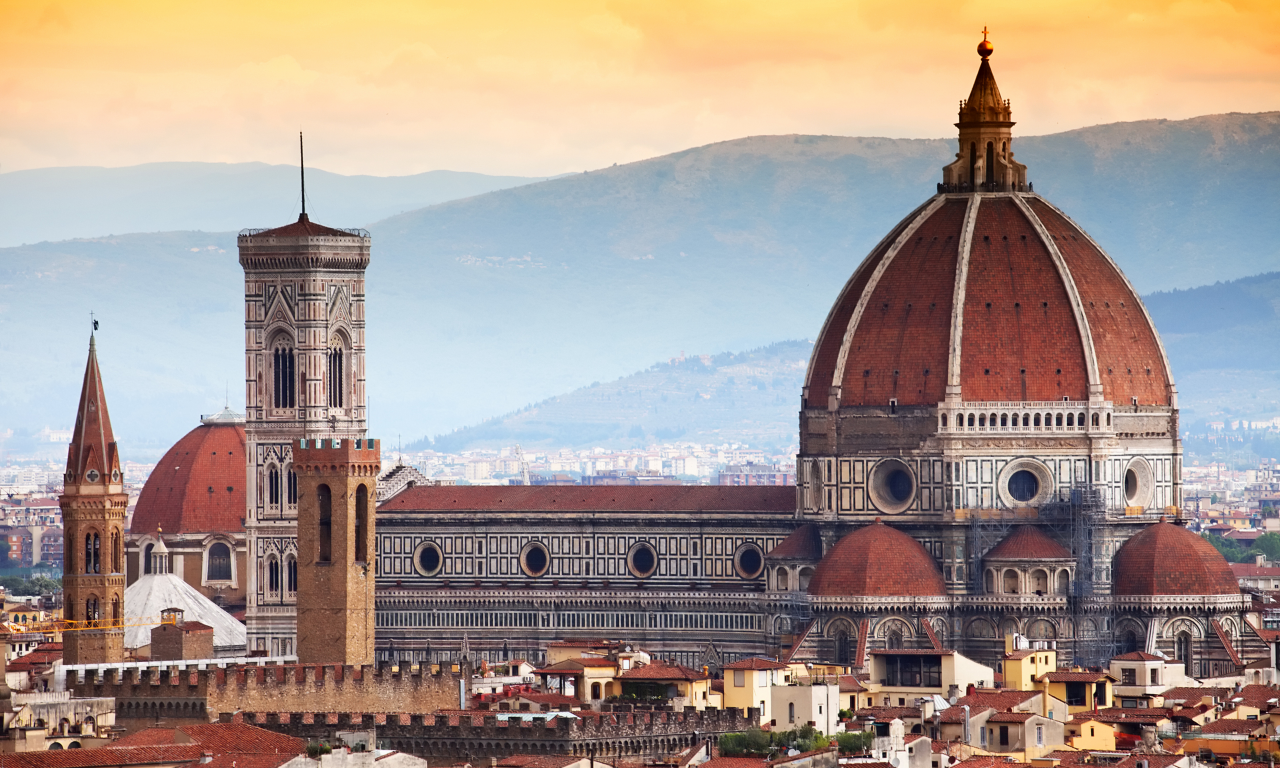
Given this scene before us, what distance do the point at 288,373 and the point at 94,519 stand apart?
80.7 ft

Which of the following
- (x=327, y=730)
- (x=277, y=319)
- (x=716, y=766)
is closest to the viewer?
(x=716, y=766)

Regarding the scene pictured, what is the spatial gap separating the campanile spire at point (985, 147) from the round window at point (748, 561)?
1477 centimetres

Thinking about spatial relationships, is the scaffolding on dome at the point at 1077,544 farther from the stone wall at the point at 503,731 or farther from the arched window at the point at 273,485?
the stone wall at the point at 503,731

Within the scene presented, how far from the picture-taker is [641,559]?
417 ft

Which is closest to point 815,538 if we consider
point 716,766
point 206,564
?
point 206,564

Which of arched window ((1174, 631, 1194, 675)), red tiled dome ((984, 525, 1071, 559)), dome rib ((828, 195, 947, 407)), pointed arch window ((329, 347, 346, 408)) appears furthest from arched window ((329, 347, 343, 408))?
arched window ((1174, 631, 1194, 675))

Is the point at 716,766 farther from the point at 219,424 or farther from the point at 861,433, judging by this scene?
the point at 219,424

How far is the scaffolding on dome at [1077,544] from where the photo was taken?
116375 mm

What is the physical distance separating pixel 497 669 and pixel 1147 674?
19.2m

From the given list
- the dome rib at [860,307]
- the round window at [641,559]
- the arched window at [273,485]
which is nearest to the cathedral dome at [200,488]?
the arched window at [273,485]

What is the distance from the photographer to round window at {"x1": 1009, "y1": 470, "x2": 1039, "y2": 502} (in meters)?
121

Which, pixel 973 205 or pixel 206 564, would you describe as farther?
pixel 206 564

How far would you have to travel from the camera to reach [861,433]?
122812 mm

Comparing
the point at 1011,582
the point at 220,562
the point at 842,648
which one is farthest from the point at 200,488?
the point at 1011,582
